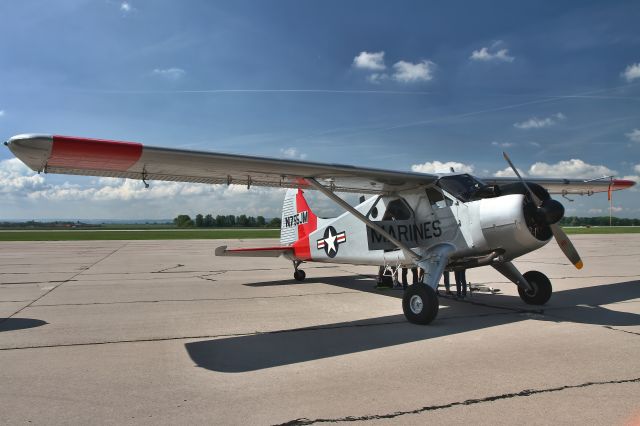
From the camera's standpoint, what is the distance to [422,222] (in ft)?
28.4

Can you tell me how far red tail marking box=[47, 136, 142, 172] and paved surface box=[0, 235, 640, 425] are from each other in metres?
2.43

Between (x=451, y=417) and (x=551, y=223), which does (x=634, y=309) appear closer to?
(x=551, y=223)

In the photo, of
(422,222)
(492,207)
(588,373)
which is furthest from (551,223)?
(588,373)

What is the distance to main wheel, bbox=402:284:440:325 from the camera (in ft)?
22.4

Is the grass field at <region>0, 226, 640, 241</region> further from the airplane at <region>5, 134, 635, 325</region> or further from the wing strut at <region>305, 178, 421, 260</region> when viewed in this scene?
the wing strut at <region>305, 178, 421, 260</region>

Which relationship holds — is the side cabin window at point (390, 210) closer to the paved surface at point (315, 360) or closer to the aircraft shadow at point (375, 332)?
the paved surface at point (315, 360)

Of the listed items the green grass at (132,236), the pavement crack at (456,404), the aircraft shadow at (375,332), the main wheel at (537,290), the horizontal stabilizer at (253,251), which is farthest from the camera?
the green grass at (132,236)

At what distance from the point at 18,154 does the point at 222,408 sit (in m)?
3.97

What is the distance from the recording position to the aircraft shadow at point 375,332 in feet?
17.3

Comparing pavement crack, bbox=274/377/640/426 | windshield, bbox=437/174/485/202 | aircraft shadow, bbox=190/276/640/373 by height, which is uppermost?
windshield, bbox=437/174/485/202

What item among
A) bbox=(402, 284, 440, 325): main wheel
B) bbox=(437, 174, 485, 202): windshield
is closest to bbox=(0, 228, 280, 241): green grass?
bbox=(437, 174, 485, 202): windshield

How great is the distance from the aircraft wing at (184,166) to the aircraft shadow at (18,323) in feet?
8.56

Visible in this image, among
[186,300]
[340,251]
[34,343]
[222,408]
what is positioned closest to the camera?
[222,408]

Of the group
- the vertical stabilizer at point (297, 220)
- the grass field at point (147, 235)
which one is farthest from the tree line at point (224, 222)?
the vertical stabilizer at point (297, 220)
